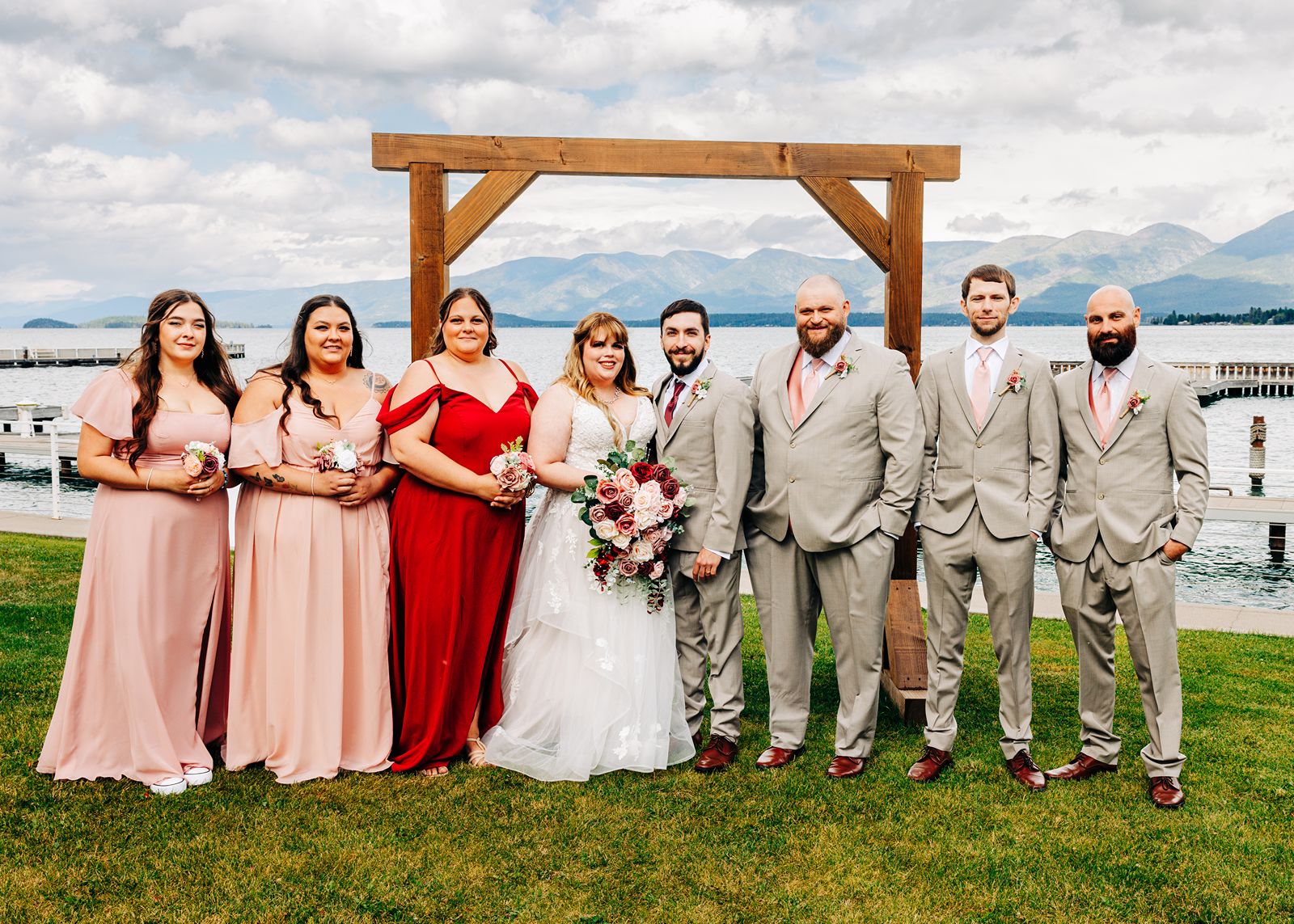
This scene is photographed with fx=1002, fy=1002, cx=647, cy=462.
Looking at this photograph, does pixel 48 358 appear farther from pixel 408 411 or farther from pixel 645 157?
pixel 408 411

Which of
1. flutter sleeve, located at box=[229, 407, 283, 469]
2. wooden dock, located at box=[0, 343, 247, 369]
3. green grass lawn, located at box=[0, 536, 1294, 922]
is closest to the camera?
green grass lawn, located at box=[0, 536, 1294, 922]

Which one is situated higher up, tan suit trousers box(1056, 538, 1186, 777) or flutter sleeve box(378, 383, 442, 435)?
flutter sleeve box(378, 383, 442, 435)

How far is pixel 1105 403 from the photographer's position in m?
4.64

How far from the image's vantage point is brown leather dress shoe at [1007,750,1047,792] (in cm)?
479

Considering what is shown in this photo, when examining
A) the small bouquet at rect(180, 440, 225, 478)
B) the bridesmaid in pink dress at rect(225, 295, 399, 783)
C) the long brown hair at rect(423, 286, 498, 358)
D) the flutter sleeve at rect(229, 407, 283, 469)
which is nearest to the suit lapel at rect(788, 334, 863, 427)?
the long brown hair at rect(423, 286, 498, 358)

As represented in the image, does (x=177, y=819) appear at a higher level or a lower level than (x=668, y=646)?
lower

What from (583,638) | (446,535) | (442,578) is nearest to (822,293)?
(583,638)

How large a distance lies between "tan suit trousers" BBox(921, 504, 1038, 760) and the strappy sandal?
223 cm

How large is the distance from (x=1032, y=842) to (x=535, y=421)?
2.99m

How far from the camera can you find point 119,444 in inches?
184

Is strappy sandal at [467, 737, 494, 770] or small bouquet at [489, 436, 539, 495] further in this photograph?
strappy sandal at [467, 737, 494, 770]

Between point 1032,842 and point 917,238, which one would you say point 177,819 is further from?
point 917,238

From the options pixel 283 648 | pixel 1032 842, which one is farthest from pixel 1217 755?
pixel 283 648

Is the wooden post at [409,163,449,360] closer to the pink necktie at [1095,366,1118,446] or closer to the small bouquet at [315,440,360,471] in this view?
the small bouquet at [315,440,360,471]
